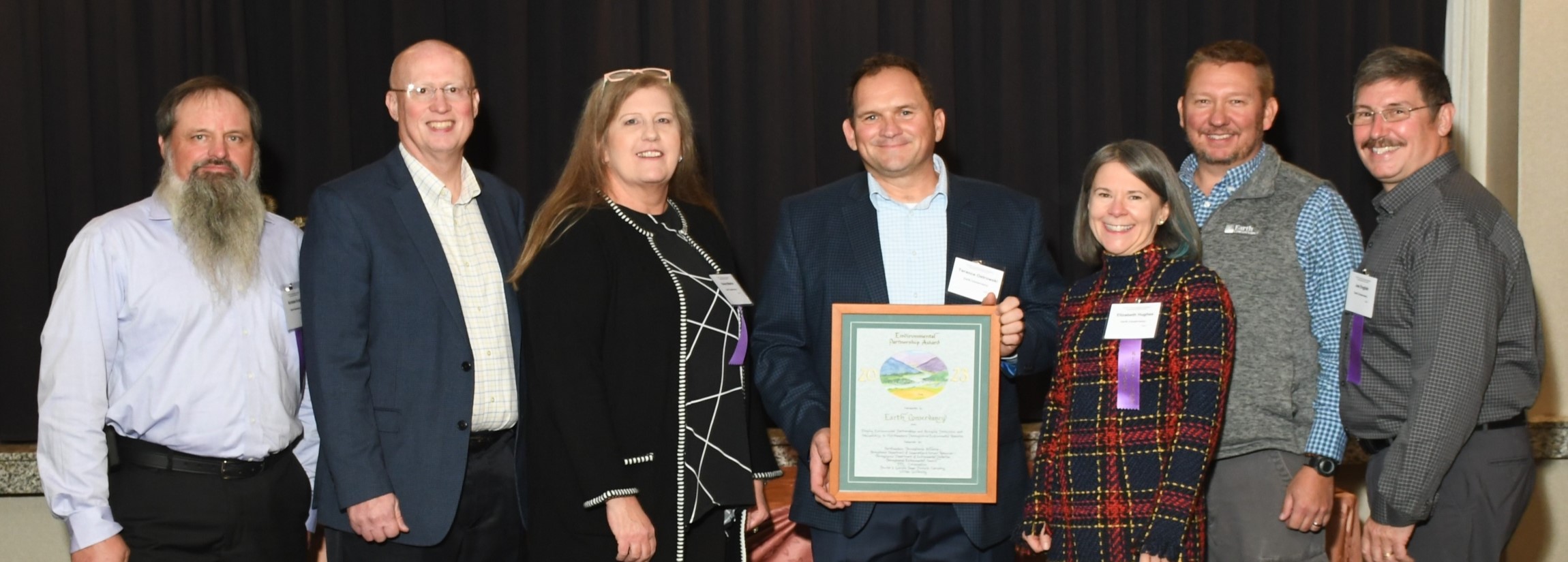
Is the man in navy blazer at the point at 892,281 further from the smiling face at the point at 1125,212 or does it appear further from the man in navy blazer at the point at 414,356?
the man in navy blazer at the point at 414,356

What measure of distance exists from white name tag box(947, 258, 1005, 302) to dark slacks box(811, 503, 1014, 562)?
0.51 metres

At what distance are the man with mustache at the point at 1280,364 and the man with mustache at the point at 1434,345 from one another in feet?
0.26

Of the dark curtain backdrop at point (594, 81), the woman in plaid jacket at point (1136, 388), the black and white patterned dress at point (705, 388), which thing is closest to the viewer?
the woman in plaid jacket at point (1136, 388)

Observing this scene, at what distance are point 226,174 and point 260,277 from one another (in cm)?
29

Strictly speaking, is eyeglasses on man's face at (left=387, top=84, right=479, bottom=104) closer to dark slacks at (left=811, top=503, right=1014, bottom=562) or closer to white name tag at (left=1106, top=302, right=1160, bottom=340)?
dark slacks at (left=811, top=503, right=1014, bottom=562)

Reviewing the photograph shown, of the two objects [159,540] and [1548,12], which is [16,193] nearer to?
[159,540]

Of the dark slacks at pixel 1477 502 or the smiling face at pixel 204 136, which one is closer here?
the dark slacks at pixel 1477 502

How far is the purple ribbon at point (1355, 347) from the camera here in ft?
9.36

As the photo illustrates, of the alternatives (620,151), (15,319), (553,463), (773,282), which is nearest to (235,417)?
(553,463)

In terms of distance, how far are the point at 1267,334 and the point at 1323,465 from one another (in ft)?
1.13

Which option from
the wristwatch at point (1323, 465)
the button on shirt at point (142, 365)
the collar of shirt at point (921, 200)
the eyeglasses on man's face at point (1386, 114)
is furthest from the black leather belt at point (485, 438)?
the eyeglasses on man's face at point (1386, 114)

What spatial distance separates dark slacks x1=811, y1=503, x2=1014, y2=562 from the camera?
2.70 metres

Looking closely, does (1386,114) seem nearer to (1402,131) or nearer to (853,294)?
(1402,131)

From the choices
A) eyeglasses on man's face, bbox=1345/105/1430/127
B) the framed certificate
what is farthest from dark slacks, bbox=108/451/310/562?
eyeglasses on man's face, bbox=1345/105/1430/127
